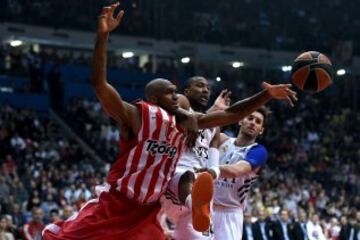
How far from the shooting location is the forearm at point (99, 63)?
581cm

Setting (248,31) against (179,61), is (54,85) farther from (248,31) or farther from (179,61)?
(248,31)

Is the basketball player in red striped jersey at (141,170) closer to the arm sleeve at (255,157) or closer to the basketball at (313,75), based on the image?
the basketball at (313,75)

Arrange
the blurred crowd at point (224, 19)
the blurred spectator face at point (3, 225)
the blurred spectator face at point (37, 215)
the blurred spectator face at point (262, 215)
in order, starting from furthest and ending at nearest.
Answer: the blurred crowd at point (224, 19), the blurred spectator face at point (262, 215), the blurred spectator face at point (37, 215), the blurred spectator face at point (3, 225)

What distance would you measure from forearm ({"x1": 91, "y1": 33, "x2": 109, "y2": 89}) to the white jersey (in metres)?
2.62

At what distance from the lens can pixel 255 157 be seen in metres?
7.87

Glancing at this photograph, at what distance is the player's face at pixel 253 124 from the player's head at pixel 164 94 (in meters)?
1.88

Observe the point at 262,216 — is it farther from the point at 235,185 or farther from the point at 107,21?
the point at 107,21

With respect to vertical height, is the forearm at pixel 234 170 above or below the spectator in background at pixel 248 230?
above

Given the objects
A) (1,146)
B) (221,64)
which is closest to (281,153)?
(221,64)

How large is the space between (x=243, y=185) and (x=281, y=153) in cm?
2059

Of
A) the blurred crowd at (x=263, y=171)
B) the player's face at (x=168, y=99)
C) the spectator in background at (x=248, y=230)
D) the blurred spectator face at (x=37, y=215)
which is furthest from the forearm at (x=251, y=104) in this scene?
the spectator in background at (x=248, y=230)

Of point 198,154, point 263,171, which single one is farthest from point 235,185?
point 263,171

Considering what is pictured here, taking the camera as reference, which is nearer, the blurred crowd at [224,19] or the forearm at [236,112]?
the forearm at [236,112]

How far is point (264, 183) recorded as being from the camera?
79.0ft
